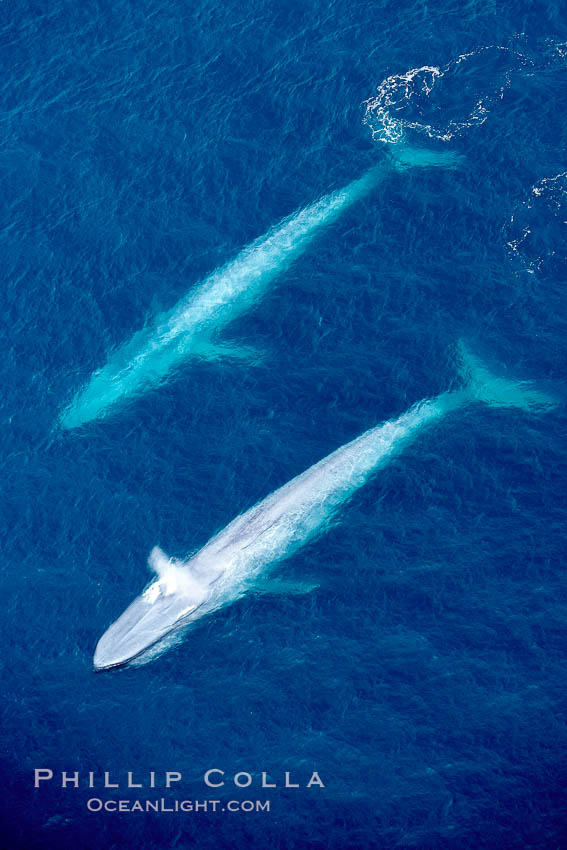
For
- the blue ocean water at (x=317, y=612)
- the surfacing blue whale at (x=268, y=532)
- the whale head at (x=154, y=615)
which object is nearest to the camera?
the blue ocean water at (x=317, y=612)

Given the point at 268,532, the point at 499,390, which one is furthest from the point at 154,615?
the point at 499,390

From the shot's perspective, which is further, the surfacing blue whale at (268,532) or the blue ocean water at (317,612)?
the surfacing blue whale at (268,532)

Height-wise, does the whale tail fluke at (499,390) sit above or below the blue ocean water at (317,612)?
above

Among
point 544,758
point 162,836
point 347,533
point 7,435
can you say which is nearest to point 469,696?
point 544,758

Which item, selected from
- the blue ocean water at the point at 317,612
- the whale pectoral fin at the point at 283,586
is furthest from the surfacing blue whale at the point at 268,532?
the blue ocean water at the point at 317,612

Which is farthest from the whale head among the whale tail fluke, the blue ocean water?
the whale tail fluke

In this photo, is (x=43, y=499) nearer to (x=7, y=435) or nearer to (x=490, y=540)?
(x=7, y=435)

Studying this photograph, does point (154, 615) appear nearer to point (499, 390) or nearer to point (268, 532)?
point (268, 532)

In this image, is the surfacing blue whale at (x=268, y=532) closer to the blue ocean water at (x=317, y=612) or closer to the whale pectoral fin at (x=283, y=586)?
the whale pectoral fin at (x=283, y=586)
